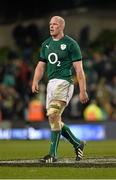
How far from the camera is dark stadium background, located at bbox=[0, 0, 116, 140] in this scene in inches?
955

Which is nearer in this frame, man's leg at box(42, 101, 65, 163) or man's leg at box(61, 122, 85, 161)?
man's leg at box(42, 101, 65, 163)

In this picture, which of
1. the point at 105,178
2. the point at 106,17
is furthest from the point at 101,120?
the point at 105,178

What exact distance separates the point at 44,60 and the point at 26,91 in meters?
15.5

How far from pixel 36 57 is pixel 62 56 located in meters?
18.2

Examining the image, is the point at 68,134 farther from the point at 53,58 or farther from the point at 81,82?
the point at 53,58

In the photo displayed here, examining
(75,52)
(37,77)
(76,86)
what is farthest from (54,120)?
(76,86)

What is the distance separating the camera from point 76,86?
89.1ft

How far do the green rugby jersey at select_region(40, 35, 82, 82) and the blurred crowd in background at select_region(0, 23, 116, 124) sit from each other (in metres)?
12.0

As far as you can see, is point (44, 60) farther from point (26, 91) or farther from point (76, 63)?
point (26, 91)

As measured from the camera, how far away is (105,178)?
10461mm

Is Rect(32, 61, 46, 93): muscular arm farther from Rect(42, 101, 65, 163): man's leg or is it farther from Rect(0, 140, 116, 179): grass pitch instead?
Rect(0, 140, 116, 179): grass pitch

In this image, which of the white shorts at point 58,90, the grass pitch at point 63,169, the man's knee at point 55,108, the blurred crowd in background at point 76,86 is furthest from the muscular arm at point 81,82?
the blurred crowd in background at point 76,86

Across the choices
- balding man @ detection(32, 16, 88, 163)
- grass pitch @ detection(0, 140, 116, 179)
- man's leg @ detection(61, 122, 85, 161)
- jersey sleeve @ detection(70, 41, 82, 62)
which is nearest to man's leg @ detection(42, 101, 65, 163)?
balding man @ detection(32, 16, 88, 163)

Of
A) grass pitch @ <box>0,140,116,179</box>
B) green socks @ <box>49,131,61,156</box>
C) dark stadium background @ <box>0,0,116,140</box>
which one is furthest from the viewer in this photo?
dark stadium background @ <box>0,0,116,140</box>
